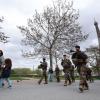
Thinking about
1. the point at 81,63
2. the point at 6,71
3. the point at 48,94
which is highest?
the point at 6,71

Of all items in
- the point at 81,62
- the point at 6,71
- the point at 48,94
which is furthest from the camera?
the point at 6,71

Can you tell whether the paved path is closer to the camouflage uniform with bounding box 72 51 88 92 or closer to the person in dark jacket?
the camouflage uniform with bounding box 72 51 88 92

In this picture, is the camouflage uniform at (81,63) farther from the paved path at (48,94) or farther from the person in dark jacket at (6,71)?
the person in dark jacket at (6,71)

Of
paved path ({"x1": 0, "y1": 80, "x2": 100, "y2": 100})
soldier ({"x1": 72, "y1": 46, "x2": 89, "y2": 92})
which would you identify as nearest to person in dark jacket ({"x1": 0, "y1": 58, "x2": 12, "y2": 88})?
paved path ({"x1": 0, "y1": 80, "x2": 100, "y2": 100})

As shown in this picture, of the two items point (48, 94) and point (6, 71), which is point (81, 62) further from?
point (6, 71)

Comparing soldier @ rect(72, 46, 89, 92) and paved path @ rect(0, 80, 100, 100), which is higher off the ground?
soldier @ rect(72, 46, 89, 92)

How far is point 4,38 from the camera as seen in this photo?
108ft

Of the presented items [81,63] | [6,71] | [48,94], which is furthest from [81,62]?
[6,71]

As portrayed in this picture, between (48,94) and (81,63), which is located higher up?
(81,63)

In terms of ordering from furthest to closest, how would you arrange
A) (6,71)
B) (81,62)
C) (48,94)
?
(6,71), (81,62), (48,94)

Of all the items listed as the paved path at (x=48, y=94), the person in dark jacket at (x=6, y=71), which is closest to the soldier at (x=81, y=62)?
the paved path at (x=48, y=94)

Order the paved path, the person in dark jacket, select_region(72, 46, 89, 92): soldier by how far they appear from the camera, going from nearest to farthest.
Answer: the paved path < select_region(72, 46, 89, 92): soldier < the person in dark jacket

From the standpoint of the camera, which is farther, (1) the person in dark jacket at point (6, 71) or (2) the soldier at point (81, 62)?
(1) the person in dark jacket at point (6, 71)

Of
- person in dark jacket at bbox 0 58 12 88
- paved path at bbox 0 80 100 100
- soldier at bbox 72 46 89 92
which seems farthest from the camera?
person in dark jacket at bbox 0 58 12 88
